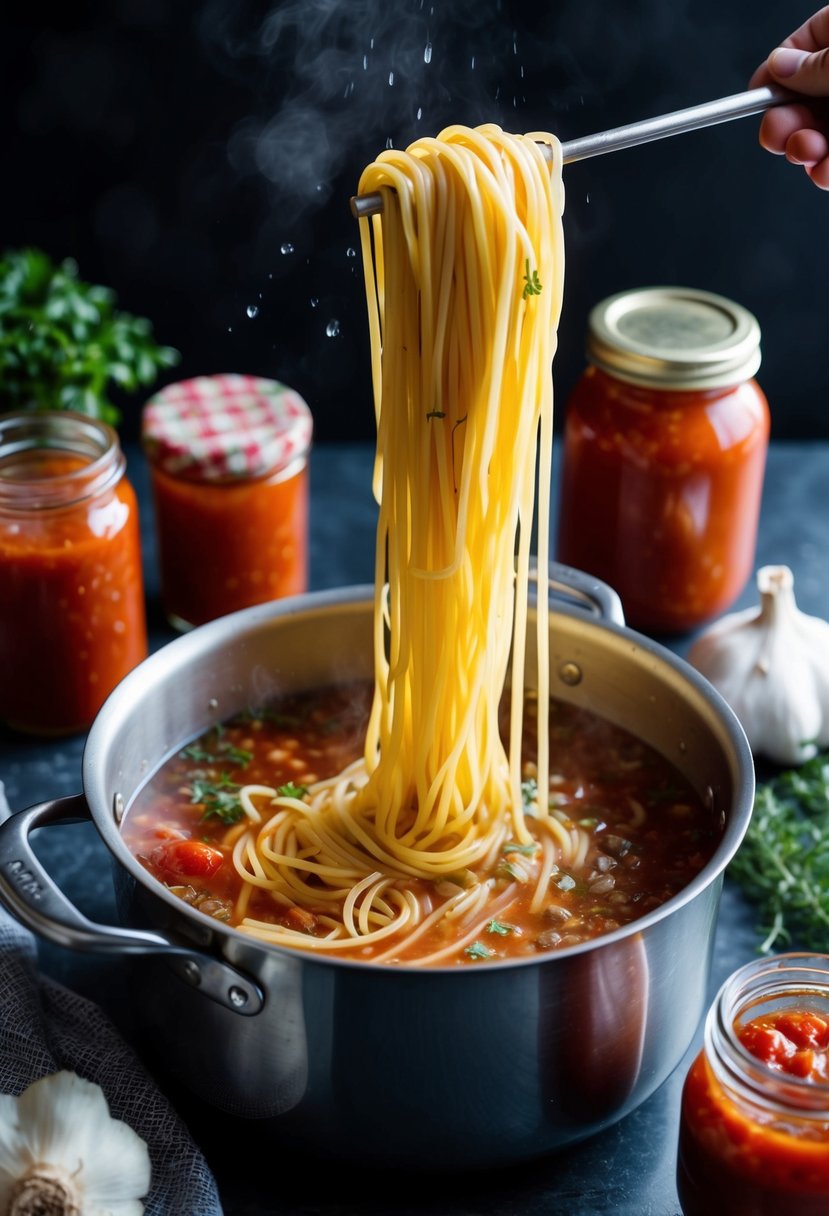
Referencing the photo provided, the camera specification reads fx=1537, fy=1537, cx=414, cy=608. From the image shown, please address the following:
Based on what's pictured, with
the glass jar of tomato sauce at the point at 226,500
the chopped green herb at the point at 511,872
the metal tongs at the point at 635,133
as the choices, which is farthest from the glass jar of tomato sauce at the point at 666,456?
the chopped green herb at the point at 511,872

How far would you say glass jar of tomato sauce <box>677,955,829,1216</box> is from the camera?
6.25 feet

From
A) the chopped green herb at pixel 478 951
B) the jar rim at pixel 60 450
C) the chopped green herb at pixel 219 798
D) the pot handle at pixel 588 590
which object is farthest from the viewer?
the jar rim at pixel 60 450

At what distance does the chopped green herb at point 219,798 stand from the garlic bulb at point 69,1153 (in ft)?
2.05

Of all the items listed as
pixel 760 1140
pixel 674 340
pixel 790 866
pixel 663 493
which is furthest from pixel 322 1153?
pixel 674 340

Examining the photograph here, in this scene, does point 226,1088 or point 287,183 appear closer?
point 226,1088

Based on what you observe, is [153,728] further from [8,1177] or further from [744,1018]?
[744,1018]

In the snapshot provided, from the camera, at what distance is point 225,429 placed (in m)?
3.34

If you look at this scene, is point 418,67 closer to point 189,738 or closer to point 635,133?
point 635,133

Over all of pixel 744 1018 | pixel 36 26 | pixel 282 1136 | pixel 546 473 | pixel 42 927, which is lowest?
pixel 282 1136

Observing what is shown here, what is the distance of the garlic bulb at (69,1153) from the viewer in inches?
77.9

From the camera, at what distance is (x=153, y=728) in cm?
263

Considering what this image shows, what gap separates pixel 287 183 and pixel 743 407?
121cm

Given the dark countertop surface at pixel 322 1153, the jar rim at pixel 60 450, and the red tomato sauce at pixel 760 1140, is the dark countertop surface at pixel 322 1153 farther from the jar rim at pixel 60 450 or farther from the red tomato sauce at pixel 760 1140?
the jar rim at pixel 60 450

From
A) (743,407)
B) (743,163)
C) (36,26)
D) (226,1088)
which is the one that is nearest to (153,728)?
(226,1088)
